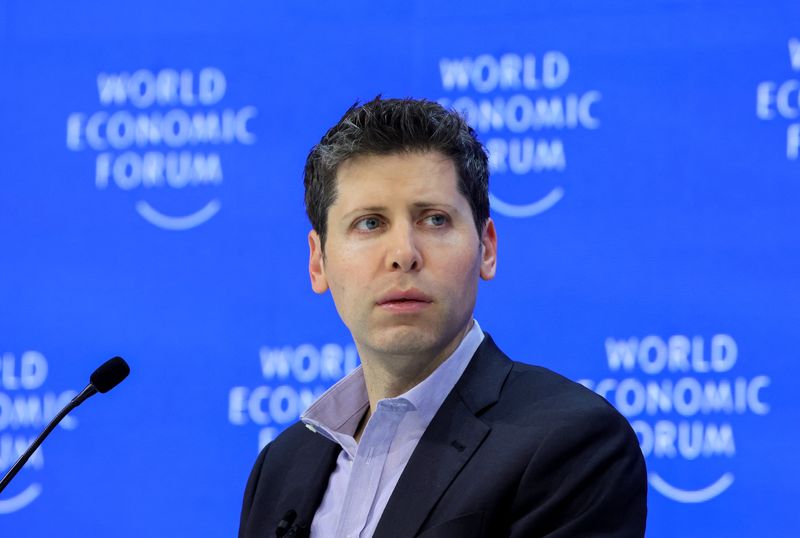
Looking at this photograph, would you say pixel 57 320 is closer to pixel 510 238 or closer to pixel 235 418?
pixel 235 418

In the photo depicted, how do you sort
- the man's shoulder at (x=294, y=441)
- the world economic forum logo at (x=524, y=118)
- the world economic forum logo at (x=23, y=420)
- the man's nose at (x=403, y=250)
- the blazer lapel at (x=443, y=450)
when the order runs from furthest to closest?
the world economic forum logo at (x=23, y=420) → the world economic forum logo at (x=524, y=118) → the man's shoulder at (x=294, y=441) → the man's nose at (x=403, y=250) → the blazer lapel at (x=443, y=450)

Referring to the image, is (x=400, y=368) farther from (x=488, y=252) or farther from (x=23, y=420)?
(x=23, y=420)

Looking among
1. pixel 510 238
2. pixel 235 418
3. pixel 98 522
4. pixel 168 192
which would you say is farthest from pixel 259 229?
pixel 98 522

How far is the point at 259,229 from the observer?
3730 mm

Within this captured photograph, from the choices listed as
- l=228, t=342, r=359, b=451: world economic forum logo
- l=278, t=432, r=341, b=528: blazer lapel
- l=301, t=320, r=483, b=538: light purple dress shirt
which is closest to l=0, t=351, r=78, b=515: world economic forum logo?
l=228, t=342, r=359, b=451: world economic forum logo

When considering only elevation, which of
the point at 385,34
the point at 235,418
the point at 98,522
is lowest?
the point at 98,522

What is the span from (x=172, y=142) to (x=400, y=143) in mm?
1628

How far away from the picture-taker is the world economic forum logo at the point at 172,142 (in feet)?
12.3

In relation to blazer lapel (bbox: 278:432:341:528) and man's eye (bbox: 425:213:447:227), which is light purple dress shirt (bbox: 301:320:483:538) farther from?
man's eye (bbox: 425:213:447:227)

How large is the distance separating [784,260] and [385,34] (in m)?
1.52

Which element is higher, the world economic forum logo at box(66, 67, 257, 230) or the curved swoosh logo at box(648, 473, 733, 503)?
the world economic forum logo at box(66, 67, 257, 230)

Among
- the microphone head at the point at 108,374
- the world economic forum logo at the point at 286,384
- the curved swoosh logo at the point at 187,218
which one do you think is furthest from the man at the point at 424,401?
the curved swoosh logo at the point at 187,218

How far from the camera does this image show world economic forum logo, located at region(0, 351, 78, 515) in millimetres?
3645

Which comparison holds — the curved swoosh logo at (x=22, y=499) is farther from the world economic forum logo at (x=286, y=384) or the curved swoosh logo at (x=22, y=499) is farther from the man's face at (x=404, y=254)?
the man's face at (x=404, y=254)
